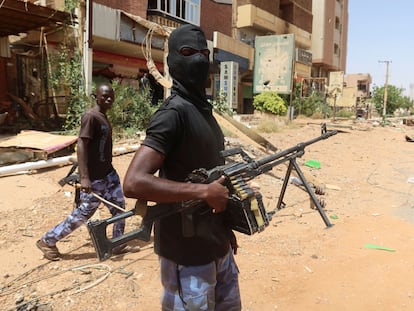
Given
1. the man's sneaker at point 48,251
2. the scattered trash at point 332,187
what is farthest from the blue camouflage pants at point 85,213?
the scattered trash at point 332,187

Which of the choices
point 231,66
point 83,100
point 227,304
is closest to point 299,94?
point 231,66

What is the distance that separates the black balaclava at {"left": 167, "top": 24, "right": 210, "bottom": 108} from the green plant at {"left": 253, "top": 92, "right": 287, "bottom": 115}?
15.4 meters

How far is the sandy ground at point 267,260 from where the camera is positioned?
3.05m

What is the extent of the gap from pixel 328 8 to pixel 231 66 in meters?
25.4

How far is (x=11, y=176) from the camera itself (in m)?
5.74

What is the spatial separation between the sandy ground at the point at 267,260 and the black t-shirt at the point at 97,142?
Answer: 0.88 m

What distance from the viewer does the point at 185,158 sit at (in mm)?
1674

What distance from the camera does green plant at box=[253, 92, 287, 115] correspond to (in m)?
16.9

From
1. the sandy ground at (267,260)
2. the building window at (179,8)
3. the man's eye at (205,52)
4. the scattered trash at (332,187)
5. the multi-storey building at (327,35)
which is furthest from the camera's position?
the multi-storey building at (327,35)

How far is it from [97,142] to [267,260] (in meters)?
2.05

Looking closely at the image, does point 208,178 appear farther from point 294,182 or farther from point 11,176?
point 294,182

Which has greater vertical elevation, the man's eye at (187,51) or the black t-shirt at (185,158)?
the man's eye at (187,51)

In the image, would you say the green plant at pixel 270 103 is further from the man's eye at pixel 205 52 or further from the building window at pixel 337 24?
the building window at pixel 337 24

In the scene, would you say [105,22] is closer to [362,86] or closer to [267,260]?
[267,260]
